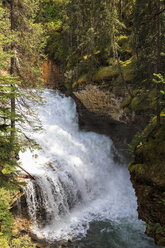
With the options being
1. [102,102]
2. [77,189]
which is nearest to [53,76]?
[102,102]

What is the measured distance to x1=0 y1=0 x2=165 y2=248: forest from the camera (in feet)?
20.8

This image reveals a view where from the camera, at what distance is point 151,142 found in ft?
28.2

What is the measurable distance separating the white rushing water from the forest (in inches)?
60.2

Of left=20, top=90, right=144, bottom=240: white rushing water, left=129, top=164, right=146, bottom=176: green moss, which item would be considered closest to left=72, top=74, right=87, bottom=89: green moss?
left=20, top=90, right=144, bottom=240: white rushing water

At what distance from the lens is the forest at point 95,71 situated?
6.34 metres

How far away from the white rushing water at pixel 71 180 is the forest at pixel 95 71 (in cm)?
153

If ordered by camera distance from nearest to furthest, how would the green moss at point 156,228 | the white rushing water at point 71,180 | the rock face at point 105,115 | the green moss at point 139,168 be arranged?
the green moss at point 156,228 → the green moss at point 139,168 → the white rushing water at point 71,180 → the rock face at point 105,115

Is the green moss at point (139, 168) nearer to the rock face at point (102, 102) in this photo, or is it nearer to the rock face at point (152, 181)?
the rock face at point (152, 181)

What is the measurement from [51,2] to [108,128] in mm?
20934

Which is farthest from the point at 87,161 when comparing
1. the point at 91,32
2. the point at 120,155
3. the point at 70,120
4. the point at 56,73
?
the point at 56,73

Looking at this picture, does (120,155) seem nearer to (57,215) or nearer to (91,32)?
(57,215)

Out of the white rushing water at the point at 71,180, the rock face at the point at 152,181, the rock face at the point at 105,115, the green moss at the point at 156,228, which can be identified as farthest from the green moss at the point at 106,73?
the green moss at the point at 156,228

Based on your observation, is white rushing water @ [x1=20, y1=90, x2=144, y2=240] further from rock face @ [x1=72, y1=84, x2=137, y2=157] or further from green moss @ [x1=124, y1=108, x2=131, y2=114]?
green moss @ [x1=124, y1=108, x2=131, y2=114]

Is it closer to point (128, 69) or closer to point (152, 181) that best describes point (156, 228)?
point (152, 181)
